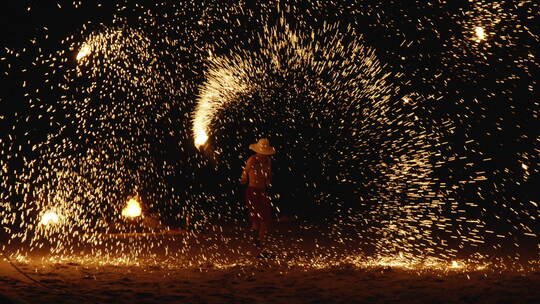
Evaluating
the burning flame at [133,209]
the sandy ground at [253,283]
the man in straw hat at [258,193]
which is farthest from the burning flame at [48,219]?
the man in straw hat at [258,193]

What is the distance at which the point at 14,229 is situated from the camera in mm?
12492

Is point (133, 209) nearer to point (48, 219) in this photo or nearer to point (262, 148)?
point (48, 219)

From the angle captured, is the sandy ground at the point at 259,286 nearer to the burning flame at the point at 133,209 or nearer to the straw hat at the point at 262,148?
the straw hat at the point at 262,148

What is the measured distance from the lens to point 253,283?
5.95 m

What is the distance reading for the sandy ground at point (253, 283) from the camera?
5.12m

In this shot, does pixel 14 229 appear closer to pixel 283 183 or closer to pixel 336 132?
pixel 283 183

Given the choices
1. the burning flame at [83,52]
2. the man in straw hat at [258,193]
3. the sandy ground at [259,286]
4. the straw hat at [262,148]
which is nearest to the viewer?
the sandy ground at [259,286]

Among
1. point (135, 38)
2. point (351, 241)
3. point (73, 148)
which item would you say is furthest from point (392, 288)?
point (73, 148)

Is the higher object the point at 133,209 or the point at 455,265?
the point at 133,209

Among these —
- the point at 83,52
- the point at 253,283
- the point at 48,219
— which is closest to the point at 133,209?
the point at 48,219

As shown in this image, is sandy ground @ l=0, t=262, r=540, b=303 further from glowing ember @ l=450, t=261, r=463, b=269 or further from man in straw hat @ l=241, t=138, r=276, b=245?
man in straw hat @ l=241, t=138, r=276, b=245

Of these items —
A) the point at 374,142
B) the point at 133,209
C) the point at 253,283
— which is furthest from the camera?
the point at 374,142

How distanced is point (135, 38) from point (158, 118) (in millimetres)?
4764

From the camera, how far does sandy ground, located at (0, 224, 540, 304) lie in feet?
16.8
